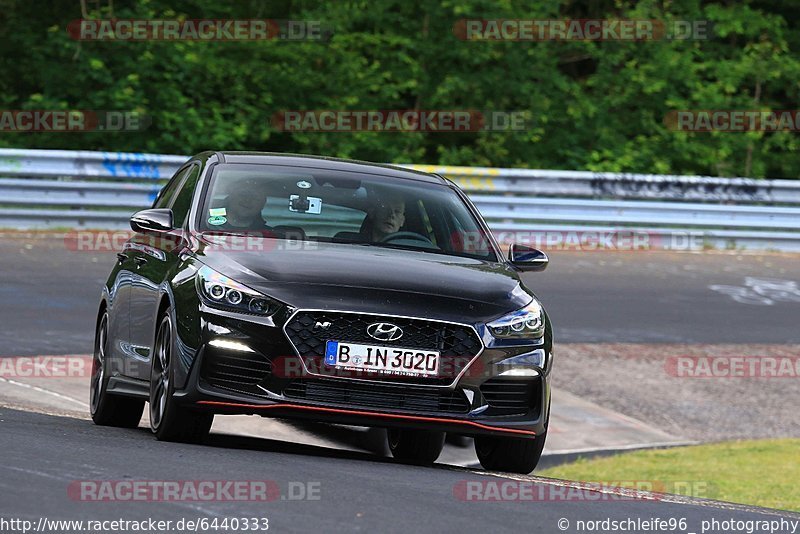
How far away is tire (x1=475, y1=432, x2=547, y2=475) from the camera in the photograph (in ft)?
28.6

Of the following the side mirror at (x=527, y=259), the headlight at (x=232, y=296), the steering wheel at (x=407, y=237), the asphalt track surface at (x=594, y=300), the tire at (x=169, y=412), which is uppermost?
the steering wheel at (x=407, y=237)

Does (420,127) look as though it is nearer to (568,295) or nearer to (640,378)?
(568,295)

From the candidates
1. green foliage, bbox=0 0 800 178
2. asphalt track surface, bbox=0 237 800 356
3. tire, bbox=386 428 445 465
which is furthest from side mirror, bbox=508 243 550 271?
green foliage, bbox=0 0 800 178

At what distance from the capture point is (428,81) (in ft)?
88.6

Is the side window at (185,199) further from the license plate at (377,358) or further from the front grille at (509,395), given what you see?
the front grille at (509,395)

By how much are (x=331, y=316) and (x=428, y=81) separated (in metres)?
19.4

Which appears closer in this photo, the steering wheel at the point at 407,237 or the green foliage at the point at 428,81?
the steering wheel at the point at 407,237

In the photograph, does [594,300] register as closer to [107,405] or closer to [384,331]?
[107,405]

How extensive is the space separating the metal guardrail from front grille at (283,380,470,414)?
12.6 meters

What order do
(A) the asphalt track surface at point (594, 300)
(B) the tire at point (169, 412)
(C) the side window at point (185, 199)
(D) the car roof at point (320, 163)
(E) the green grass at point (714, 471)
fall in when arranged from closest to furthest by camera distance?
1. (B) the tire at point (169, 412)
2. (C) the side window at point (185, 199)
3. (D) the car roof at point (320, 163)
4. (E) the green grass at point (714, 471)
5. (A) the asphalt track surface at point (594, 300)

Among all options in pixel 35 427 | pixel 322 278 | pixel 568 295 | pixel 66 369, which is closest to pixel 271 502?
pixel 322 278

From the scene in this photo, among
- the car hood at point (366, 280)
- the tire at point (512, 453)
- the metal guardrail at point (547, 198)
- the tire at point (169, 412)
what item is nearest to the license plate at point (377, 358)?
the car hood at point (366, 280)

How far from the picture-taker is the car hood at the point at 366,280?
314 inches

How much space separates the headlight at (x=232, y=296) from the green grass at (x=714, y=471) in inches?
170
